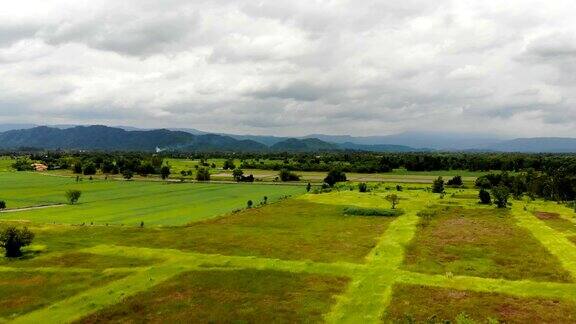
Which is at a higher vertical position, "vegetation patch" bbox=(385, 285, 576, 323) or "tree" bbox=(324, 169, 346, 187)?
"tree" bbox=(324, 169, 346, 187)

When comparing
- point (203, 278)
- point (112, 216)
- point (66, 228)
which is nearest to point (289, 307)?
point (203, 278)

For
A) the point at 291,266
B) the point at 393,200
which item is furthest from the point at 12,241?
the point at 393,200

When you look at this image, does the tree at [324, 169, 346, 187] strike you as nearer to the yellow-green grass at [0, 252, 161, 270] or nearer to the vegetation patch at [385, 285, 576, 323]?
the yellow-green grass at [0, 252, 161, 270]

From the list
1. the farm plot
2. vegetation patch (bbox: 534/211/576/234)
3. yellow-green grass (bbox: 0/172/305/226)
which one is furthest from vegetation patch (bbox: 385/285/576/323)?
yellow-green grass (bbox: 0/172/305/226)

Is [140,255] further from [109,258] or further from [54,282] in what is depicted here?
[54,282]

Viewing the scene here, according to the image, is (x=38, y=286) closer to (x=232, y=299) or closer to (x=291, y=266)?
(x=232, y=299)

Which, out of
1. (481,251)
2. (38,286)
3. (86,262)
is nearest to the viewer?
(38,286)
